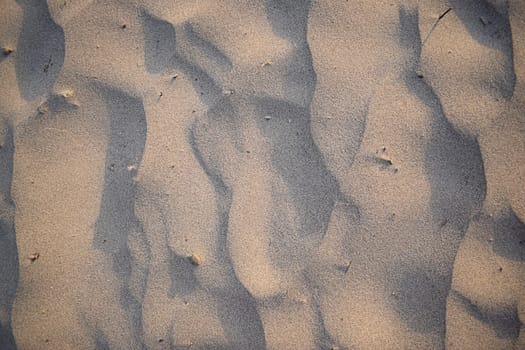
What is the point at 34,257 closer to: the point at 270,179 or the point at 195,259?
the point at 195,259

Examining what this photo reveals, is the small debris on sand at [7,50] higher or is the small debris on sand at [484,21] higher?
the small debris on sand at [484,21]

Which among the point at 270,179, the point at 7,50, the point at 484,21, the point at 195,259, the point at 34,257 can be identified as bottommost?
the point at 34,257

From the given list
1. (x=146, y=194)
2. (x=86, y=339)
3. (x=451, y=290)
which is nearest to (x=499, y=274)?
(x=451, y=290)

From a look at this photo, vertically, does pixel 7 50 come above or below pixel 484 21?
below

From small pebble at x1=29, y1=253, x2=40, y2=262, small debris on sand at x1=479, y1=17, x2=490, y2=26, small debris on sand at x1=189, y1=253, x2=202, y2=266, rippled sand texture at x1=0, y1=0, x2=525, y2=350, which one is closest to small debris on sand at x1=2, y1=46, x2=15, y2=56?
rippled sand texture at x1=0, y1=0, x2=525, y2=350

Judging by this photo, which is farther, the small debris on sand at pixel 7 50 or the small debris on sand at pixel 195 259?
the small debris on sand at pixel 7 50

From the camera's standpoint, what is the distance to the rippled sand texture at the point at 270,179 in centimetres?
119

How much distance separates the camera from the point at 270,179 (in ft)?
4.08

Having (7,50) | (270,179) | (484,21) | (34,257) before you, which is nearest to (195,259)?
(270,179)

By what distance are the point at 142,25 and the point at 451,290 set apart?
1.53 meters

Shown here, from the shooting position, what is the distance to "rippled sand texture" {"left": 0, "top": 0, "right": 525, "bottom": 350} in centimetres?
119

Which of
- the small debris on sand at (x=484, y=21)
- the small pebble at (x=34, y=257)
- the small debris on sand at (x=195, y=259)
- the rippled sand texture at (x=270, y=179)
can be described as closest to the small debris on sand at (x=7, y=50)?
the rippled sand texture at (x=270, y=179)

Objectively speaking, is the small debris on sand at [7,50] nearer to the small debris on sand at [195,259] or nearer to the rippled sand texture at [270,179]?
the rippled sand texture at [270,179]

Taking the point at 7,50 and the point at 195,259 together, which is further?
the point at 7,50
